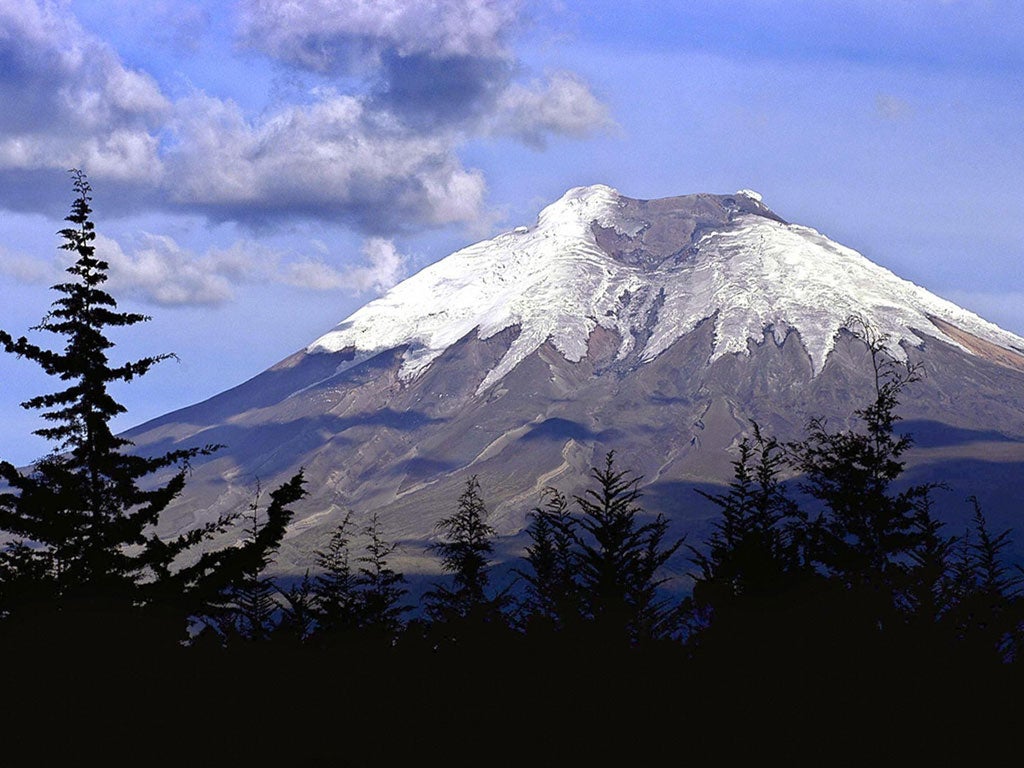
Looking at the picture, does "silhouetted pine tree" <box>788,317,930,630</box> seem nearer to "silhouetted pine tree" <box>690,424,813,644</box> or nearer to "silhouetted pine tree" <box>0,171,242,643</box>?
"silhouetted pine tree" <box>690,424,813,644</box>

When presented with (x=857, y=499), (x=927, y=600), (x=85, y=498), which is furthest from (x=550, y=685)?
(x=857, y=499)

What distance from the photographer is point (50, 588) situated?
2298 cm

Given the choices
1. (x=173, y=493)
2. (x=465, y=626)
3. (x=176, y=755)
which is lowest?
(x=176, y=755)

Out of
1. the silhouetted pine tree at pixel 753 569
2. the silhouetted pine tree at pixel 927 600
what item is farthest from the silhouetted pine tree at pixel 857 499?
the silhouetted pine tree at pixel 927 600

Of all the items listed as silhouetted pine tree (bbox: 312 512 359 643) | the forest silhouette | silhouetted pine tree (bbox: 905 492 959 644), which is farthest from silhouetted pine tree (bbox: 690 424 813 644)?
silhouetted pine tree (bbox: 312 512 359 643)

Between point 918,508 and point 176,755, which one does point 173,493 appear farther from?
point 918,508

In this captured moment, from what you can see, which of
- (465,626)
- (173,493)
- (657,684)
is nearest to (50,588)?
(173,493)

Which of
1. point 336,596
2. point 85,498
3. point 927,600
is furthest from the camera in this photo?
point 336,596

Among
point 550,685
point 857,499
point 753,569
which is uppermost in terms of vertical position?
point 857,499

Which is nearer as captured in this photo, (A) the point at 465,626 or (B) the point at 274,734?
(B) the point at 274,734

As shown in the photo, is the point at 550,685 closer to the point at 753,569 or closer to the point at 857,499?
the point at 753,569

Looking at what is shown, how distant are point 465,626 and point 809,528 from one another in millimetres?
35379

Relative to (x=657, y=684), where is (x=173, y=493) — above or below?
above

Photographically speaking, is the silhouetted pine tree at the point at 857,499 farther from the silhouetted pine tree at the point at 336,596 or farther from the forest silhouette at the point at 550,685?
the forest silhouette at the point at 550,685
